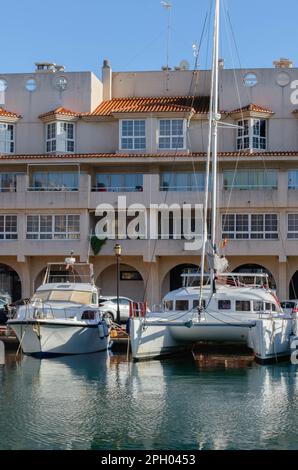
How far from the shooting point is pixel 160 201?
4822cm

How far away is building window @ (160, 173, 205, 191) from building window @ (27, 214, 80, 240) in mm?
5816

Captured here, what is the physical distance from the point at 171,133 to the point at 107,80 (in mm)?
7584

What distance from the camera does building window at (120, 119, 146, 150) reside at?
5012 centimetres

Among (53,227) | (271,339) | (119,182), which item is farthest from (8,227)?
(271,339)

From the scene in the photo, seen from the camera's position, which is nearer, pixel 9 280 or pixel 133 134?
pixel 133 134

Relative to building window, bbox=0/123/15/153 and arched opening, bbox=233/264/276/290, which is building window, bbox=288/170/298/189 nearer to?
arched opening, bbox=233/264/276/290

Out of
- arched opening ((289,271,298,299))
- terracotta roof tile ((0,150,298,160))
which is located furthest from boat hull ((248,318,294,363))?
arched opening ((289,271,298,299))

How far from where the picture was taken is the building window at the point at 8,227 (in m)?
49.1

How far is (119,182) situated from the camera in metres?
50.1

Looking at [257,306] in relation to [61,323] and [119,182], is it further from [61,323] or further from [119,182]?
[119,182]

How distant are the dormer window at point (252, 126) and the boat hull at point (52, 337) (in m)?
20.0

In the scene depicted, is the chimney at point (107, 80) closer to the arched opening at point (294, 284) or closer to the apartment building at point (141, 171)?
the apartment building at point (141, 171)

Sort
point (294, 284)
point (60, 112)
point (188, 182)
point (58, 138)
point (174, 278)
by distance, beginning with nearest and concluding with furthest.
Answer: point (188, 182) → point (294, 284) → point (60, 112) → point (58, 138) → point (174, 278)

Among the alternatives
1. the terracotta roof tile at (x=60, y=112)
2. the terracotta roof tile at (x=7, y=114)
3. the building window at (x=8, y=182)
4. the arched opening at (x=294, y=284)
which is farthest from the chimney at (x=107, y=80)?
the arched opening at (x=294, y=284)
